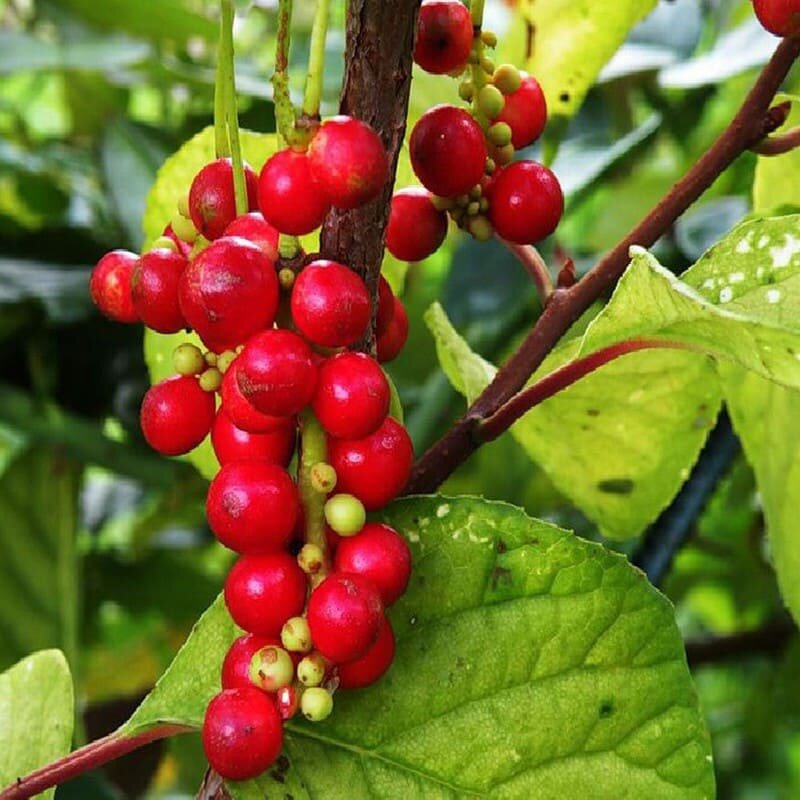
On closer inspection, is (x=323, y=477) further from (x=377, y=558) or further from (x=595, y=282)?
(x=595, y=282)

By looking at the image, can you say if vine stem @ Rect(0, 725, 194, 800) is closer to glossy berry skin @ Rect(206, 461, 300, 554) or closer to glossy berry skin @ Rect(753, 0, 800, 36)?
glossy berry skin @ Rect(206, 461, 300, 554)

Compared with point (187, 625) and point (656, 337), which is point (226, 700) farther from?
point (187, 625)

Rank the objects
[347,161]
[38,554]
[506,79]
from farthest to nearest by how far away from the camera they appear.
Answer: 1. [38,554]
2. [506,79]
3. [347,161]

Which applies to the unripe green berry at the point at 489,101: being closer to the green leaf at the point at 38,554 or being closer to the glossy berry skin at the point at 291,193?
the glossy berry skin at the point at 291,193

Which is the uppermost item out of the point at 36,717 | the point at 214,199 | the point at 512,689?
the point at 214,199

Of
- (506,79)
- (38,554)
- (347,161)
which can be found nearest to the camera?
(347,161)

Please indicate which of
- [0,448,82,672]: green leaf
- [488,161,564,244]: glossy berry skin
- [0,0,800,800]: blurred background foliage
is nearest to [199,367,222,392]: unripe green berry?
[488,161,564,244]: glossy berry skin

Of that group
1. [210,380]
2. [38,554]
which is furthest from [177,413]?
[38,554]
